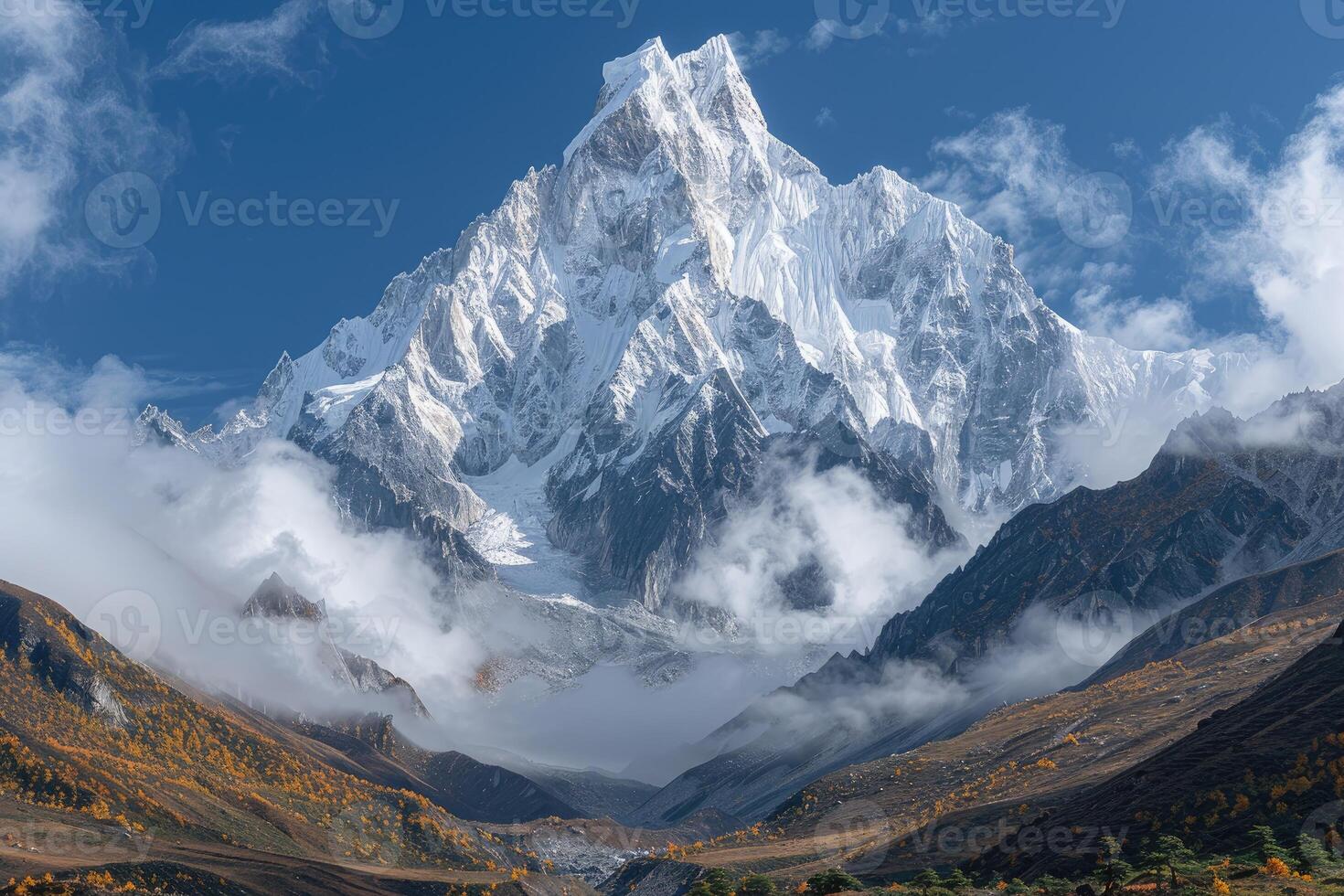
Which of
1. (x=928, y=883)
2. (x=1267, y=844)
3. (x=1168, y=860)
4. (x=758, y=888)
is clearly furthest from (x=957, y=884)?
(x=758, y=888)

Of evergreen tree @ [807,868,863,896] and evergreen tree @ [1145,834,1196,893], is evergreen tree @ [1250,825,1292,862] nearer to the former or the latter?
evergreen tree @ [1145,834,1196,893]

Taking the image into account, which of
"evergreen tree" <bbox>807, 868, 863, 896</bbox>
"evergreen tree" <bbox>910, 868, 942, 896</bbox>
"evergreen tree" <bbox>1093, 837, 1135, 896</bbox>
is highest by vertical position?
"evergreen tree" <bbox>807, 868, 863, 896</bbox>

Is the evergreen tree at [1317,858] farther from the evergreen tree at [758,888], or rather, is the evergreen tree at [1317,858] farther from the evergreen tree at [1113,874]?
the evergreen tree at [758,888]

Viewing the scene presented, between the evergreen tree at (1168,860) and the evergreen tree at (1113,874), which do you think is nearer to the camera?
the evergreen tree at (1113,874)

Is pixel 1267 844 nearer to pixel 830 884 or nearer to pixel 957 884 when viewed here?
pixel 957 884

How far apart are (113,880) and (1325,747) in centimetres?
13411

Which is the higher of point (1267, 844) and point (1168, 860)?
point (1168, 860)

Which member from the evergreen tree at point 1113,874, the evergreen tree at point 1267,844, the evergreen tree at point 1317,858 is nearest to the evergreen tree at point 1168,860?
the evergreen tree at point 1113,874

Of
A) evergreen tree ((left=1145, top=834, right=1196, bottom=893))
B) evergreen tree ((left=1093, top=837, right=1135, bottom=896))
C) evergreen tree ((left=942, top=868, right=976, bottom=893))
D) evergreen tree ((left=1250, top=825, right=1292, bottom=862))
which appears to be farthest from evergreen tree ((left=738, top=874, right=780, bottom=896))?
evergreen tree ((left=1250, top=825, right=1292, bottom=862))

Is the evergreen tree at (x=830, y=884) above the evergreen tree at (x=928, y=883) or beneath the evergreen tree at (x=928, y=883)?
above

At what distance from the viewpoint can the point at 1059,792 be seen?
19650 centimetres

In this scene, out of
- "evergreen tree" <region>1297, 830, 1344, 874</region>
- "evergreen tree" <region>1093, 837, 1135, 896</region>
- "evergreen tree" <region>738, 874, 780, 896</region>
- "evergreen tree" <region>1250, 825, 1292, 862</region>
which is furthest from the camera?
"evergreen tree" <region>738, 874, 780, 896</region>

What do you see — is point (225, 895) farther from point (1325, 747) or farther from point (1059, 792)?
point (1325, 747)

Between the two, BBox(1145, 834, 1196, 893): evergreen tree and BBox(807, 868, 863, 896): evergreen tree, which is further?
BBox(807, 868, 863, 896): evergreen tree
